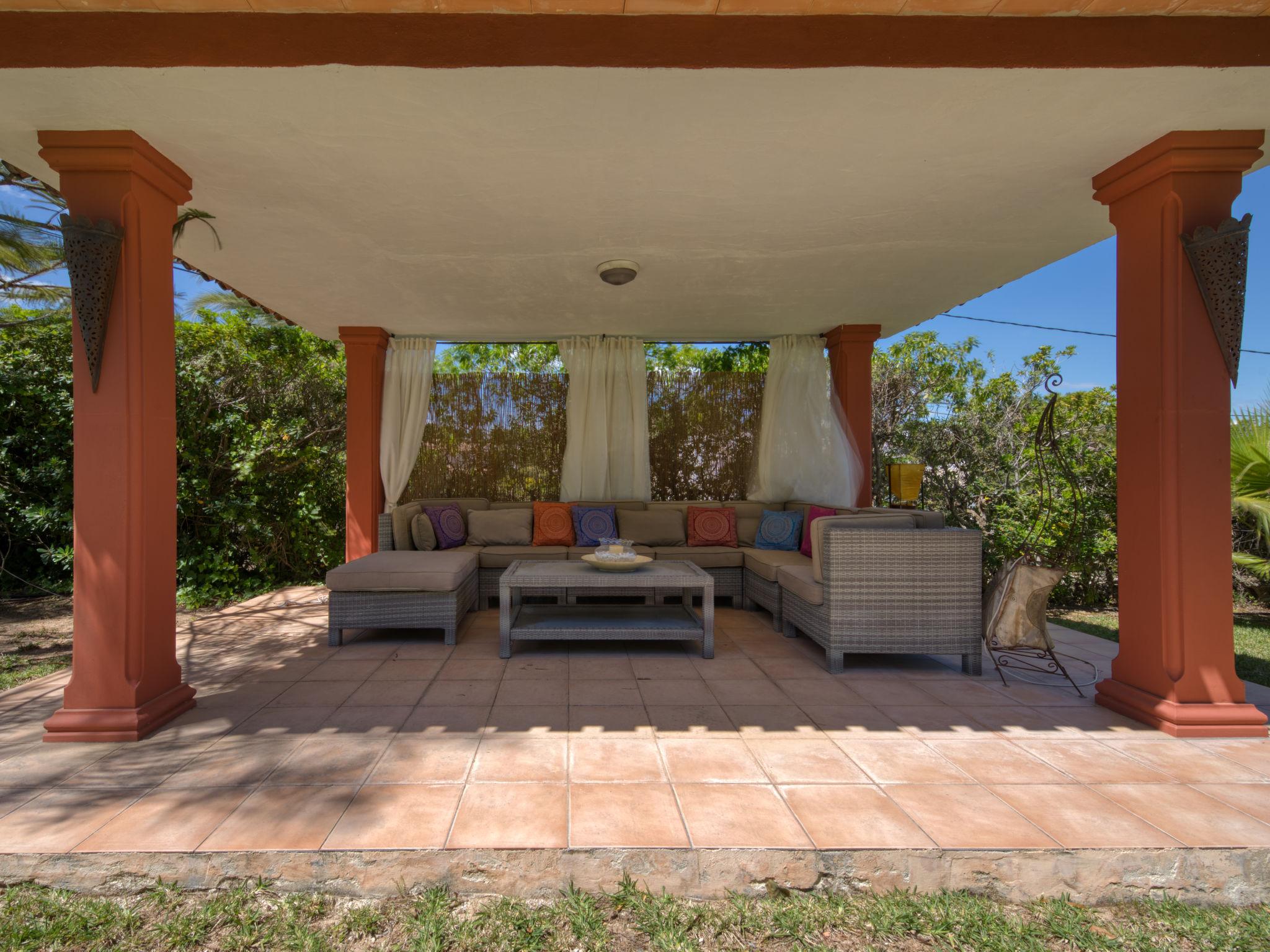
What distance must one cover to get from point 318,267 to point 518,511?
2.35m

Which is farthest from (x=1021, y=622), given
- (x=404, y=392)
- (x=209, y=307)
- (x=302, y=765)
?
(x=209, y=307)

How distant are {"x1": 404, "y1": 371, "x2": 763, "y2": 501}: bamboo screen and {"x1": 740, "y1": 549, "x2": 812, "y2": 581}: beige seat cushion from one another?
4.72ft

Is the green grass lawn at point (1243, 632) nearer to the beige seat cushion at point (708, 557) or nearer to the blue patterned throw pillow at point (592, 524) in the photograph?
the beige seat cushion at point (708, 557)

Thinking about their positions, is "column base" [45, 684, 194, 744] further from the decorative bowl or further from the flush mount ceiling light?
the flush mount ceiling light

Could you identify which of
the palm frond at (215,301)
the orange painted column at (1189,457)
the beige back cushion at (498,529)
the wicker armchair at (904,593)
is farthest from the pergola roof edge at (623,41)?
the palm frond at (215,301)

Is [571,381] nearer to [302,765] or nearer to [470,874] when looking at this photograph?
[302,765]

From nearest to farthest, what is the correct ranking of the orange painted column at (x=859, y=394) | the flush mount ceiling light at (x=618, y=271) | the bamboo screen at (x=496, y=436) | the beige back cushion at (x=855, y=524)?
1. the beige back cushion at (x=855, y=524)
2. the flush mount ceiling light at (x=618, y=271)
3. the orange painted column at (x=859, y=394)
4. the bamboo screen at (x=496, y=436)

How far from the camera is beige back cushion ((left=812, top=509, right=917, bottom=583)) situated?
360 cm

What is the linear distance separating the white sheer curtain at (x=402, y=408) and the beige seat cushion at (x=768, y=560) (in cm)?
312

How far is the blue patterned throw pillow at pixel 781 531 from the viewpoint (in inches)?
209

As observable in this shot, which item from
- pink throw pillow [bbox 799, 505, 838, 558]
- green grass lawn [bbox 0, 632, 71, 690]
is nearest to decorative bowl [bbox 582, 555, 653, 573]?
pink throw pillow [bbox 799, 505, 838, 558]

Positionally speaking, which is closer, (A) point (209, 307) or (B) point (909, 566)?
(B) point (909, 566)

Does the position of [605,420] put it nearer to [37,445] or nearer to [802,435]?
[802,435]

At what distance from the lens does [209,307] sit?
8.05 m
